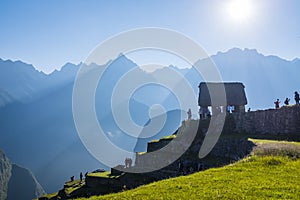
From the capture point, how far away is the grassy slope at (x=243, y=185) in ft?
40.9

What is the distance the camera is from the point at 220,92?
5425cm

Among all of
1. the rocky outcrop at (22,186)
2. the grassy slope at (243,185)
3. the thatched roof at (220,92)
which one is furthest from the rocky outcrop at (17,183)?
the grassy slope at (243,185)

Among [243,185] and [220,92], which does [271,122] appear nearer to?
[220,92]

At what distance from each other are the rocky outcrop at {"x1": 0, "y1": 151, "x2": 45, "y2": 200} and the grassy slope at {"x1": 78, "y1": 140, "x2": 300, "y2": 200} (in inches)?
6735

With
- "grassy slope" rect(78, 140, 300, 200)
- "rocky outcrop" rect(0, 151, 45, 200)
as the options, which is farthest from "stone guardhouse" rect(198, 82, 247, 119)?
"rocky outcrop" rect(0, 151, 45, 200)

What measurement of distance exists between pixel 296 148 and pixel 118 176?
2732 centimetres

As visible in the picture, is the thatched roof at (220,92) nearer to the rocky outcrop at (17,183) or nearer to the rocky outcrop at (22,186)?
the rocky outcrop at (22,186)

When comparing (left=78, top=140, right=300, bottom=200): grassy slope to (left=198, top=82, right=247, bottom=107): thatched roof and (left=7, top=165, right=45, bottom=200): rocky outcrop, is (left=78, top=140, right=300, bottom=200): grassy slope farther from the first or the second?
(left=7, top=165, right=45, bottom=200): rocky outcrop

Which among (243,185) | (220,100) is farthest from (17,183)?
(243,185)

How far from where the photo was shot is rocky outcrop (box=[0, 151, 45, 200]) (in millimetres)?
170750

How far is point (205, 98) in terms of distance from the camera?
5472cm

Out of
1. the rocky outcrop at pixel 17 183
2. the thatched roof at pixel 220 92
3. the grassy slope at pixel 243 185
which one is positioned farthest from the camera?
the rocky outcrop at pixel 17 183

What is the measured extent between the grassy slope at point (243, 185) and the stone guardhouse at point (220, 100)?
35.1 metres

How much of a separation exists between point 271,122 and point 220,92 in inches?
692
